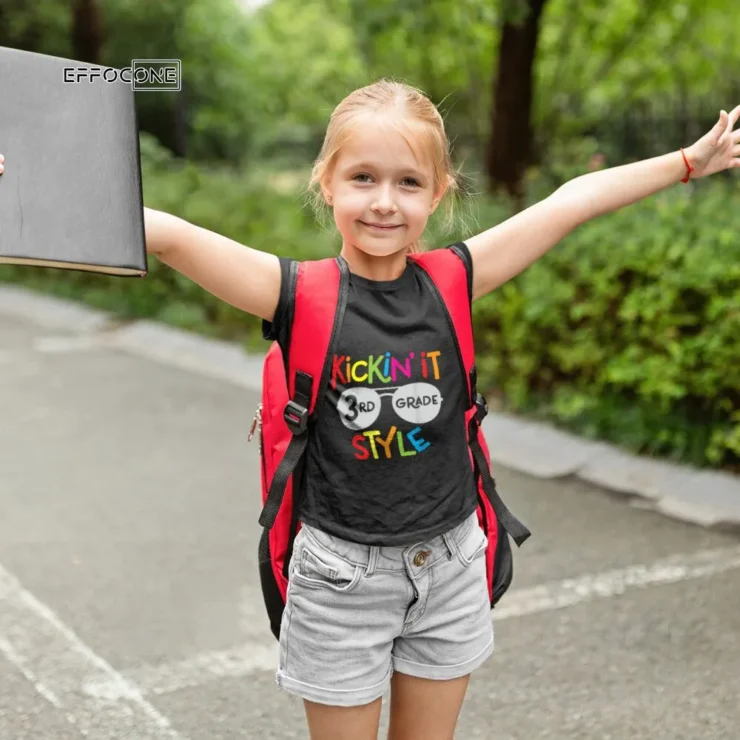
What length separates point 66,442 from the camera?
6477mm

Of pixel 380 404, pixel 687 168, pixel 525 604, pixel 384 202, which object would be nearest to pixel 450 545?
pixel 380 404

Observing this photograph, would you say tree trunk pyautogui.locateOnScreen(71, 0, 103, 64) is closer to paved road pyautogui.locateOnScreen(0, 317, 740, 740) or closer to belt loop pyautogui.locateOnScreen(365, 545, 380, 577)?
paved road pyautogui.locateOnScreen(0, 317, 740, 740)

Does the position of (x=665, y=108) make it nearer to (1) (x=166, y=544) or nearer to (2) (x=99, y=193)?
(1) (x=166, y=544)

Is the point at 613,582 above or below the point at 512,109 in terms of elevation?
below

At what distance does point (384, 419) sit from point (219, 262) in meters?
0.42

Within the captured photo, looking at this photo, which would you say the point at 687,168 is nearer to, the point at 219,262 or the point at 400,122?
the point at 400,122

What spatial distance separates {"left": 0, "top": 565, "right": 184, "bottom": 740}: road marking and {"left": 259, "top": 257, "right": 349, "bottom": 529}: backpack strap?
143 centimetres

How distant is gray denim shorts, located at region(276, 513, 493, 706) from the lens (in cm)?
217

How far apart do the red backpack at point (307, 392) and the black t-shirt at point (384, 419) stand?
3cm

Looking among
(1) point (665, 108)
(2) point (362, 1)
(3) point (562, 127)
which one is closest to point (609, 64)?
(3) point (562, 127)

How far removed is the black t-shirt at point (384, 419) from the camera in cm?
216

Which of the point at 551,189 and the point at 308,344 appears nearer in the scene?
the point at 308,344

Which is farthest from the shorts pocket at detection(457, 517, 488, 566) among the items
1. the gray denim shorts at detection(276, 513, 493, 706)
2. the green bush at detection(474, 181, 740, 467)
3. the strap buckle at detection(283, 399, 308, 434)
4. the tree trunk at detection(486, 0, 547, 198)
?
the tree trunk at detection(486, 0, 547, 198)

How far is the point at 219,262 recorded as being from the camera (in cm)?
215
